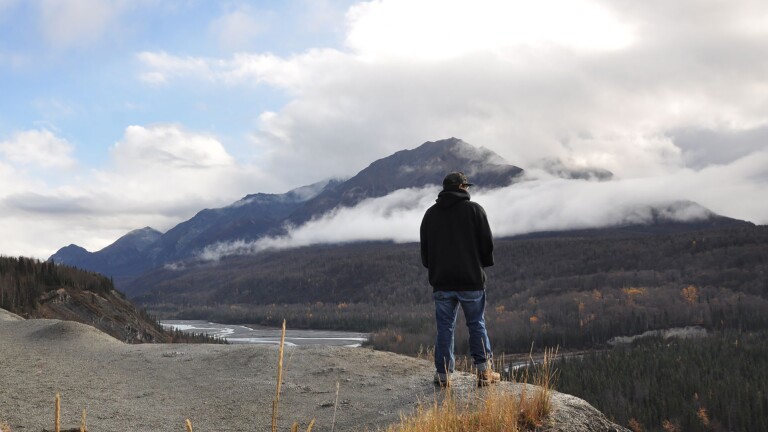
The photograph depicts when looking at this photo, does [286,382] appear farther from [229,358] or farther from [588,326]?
[588,326]

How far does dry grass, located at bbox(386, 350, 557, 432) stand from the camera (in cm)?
826

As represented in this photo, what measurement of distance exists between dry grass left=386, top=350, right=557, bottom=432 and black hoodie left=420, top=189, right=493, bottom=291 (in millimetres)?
1913

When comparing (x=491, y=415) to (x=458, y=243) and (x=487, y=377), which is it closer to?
(x=487, y=377)

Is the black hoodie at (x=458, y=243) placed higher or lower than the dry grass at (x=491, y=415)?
higher

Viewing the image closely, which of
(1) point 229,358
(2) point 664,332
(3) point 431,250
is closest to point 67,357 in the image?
(1) point 229,358

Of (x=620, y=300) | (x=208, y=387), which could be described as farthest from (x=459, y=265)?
(x=620, y=300)

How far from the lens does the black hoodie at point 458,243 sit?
1074 centimetres

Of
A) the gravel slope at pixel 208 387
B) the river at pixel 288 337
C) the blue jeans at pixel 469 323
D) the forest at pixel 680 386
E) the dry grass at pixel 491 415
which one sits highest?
the blue jeans at pixel 469 323

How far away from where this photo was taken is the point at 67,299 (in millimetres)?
30453

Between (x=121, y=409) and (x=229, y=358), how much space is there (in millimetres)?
4020

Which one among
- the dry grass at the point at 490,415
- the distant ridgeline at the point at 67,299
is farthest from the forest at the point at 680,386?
the dry grass at the point at 490,415

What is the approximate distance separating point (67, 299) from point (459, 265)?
25.7 meters

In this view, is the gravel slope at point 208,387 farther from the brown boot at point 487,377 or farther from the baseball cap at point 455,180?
the baseball cap at point 455,180

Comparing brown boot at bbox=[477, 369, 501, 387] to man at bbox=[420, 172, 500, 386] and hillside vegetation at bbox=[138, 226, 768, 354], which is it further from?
hillside vegetation at bbox=[138, 226, 768, 354]
